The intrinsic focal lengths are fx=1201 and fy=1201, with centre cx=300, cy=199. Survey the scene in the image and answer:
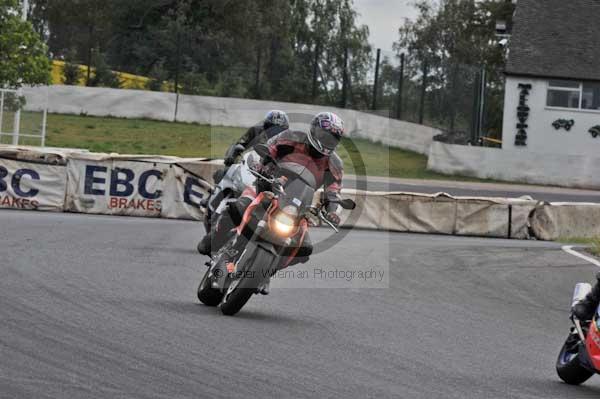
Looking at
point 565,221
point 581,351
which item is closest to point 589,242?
point 565,221

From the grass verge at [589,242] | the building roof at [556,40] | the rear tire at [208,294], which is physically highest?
the building roof at [556,40]

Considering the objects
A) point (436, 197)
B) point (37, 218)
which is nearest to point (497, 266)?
point (436, 197)

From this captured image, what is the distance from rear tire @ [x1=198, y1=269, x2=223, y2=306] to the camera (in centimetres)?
982

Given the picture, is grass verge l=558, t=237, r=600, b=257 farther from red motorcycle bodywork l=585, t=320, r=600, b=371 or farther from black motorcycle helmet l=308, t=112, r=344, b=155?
red motorcycle bodywork l=585, t=320, r=600, b=371

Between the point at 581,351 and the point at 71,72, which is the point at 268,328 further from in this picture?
the point at 71,72

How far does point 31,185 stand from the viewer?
65.2 ft

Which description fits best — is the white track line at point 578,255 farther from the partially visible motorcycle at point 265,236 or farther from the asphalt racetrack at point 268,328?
the partially visible motorcycle at point 265,236

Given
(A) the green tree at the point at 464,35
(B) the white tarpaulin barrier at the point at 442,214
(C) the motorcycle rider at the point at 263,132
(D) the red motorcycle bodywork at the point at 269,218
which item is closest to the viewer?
(D) the red motorcycle bodywork at the point at 269,218

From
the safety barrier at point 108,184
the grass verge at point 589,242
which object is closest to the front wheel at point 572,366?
the grass verge at point 589,242

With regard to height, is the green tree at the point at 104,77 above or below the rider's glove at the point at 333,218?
above

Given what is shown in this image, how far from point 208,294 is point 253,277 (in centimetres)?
88

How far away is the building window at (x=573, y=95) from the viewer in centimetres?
4153

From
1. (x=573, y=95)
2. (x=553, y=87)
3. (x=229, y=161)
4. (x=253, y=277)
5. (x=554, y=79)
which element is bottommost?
(x=253, y=277)

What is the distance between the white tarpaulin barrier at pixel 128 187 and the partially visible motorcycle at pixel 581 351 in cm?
1261
